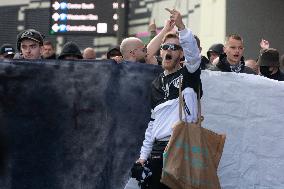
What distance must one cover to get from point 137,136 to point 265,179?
4.20ft

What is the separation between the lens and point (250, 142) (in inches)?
260

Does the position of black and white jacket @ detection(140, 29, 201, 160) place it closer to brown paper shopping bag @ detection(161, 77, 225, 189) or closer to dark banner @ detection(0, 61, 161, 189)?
brown paper shopping bag @ detection(161, 77, 225, 189)

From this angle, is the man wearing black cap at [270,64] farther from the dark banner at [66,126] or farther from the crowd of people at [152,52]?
the dark banner at [66,126]

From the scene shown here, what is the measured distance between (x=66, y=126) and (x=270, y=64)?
103 inches

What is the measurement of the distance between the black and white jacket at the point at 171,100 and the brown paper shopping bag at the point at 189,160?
20 centimetres

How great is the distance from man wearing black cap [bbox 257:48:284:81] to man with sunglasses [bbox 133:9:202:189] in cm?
229

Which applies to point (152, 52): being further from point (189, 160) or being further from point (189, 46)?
point (189, 160)

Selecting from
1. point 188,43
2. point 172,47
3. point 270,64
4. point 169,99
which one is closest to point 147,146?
point 169,99

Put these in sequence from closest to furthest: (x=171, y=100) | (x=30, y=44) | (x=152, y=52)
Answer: (x=171, y=100) < (x=30, y=44) < (x=152, y=52)

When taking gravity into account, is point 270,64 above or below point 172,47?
below

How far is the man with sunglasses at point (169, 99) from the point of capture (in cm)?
556

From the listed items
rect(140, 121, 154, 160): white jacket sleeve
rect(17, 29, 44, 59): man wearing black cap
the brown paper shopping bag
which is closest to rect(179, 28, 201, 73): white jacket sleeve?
the brown paper shopping bag

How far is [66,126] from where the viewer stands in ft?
21.2

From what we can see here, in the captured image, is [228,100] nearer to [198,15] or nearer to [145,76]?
[145,76]
